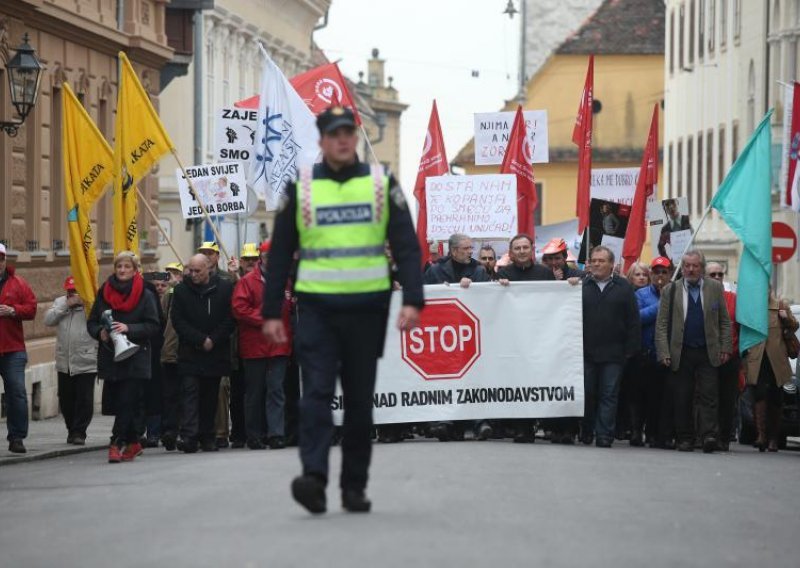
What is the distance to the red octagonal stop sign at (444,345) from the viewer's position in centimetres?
1808

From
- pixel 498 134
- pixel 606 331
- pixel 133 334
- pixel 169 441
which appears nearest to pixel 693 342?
pixel 606 331

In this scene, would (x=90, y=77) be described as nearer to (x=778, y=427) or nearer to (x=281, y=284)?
(x=778, y=427)

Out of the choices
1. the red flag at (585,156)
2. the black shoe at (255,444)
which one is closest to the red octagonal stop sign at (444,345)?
the black shoe at (255,444)

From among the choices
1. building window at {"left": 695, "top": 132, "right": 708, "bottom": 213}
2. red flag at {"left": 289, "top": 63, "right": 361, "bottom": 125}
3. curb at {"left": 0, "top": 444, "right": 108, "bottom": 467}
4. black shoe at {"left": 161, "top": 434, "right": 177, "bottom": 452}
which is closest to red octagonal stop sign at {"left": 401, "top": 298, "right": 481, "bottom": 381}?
black shoe at {"left": 161, "top": 434, "right": 177, "bottom": 452}

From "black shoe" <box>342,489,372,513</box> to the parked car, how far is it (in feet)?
35.2

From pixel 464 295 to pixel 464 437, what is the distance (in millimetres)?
1391

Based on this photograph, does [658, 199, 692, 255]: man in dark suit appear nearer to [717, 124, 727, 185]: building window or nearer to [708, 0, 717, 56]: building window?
Answer: [717, 124, 727, 185]: building window

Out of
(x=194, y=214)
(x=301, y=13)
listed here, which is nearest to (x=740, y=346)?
(x=194, y=214)

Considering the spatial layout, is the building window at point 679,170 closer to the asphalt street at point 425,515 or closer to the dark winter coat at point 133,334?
the dark winter coat at point 133,334

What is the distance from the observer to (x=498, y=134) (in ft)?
86.6

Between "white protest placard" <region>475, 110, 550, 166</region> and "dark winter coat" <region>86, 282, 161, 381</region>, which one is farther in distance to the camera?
"white protest placard" <region>475, 110, 550, 166</region>

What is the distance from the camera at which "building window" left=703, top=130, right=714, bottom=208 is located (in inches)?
2231

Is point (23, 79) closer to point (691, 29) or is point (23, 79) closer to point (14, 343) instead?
point (14, 343)

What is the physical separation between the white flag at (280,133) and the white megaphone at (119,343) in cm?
541
